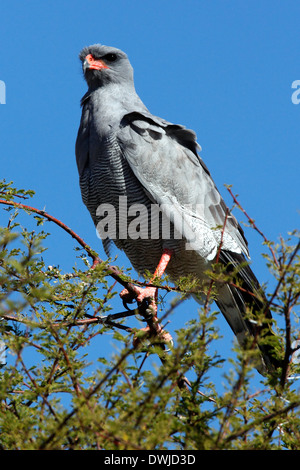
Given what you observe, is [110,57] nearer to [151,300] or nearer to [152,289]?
[152,289]

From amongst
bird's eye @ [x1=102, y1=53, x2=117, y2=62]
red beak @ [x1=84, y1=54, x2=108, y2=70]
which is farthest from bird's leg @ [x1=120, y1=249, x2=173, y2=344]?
bird's eye @ [x1=102, y1=53, x2=117, y2=62]

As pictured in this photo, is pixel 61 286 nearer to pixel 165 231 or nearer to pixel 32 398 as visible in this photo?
pixel 32 398

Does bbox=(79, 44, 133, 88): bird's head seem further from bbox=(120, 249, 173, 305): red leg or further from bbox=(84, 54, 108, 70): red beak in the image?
bbox=(120, 249, 173, 305): red leg

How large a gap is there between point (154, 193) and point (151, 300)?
1.10 m

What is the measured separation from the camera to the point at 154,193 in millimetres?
5090

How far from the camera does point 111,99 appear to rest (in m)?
5.57

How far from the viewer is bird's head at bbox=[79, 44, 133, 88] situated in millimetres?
5840

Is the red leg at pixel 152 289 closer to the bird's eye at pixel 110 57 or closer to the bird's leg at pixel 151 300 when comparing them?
the bird's leg at pixel 151 300

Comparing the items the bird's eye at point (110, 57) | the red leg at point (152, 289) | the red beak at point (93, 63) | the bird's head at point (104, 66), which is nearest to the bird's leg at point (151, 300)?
the red leg at point (152, 289)

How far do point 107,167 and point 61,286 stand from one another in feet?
6.83

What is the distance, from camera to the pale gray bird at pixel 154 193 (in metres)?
5.12

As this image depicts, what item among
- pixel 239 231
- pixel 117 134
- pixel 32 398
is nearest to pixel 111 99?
pixel 117 134

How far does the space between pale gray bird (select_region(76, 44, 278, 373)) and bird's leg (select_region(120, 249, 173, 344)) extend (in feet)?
0.09
